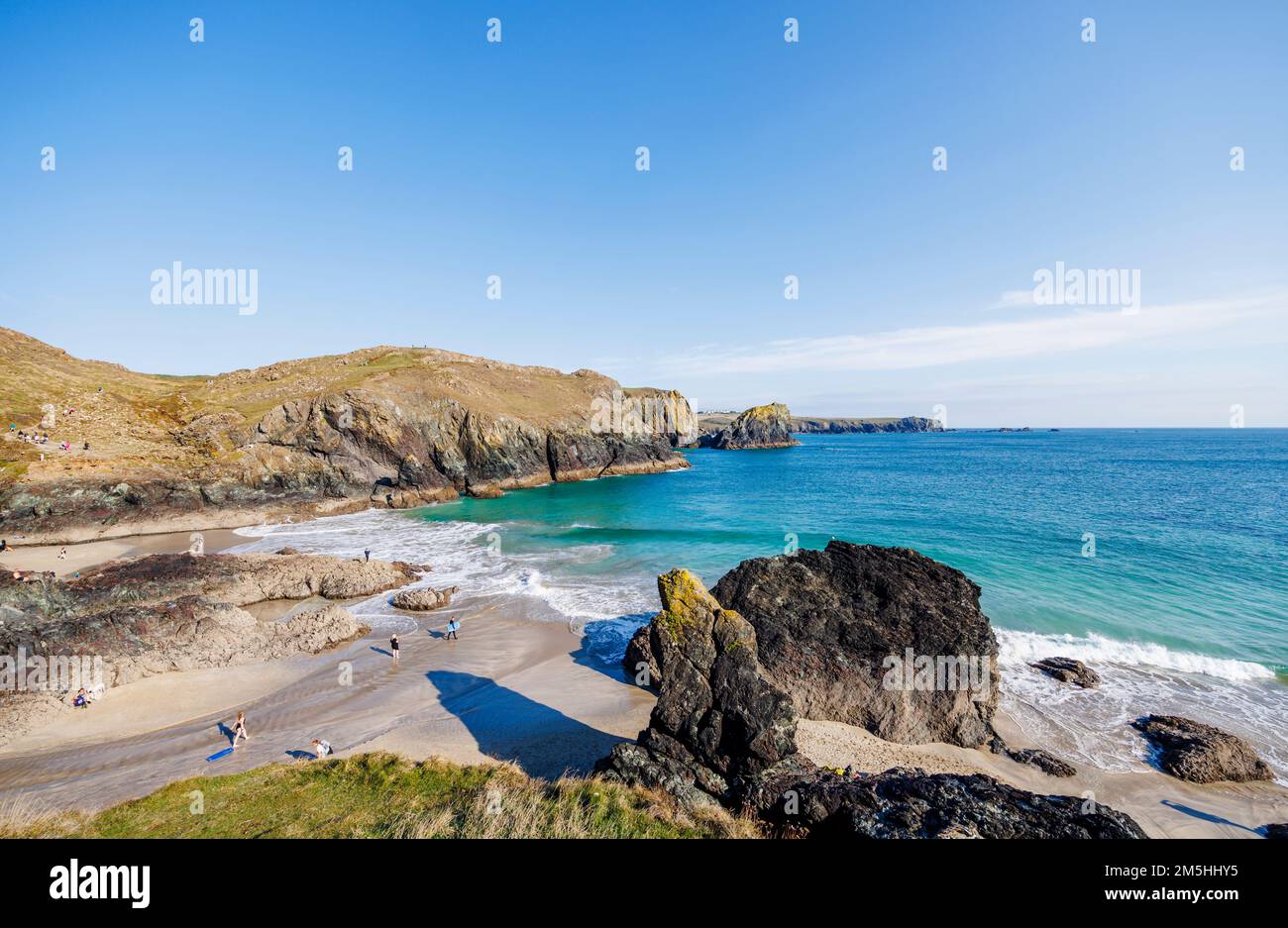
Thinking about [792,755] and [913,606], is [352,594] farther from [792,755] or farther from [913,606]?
[913,606]

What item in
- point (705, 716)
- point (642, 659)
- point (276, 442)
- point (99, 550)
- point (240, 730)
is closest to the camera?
point (705, 716)

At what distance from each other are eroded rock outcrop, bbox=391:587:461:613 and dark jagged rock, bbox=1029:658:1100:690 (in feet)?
92.2

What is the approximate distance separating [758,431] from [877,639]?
143517 mm

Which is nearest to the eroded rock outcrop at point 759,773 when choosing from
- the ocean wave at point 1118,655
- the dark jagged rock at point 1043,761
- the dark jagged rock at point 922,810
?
the dark jagged rock at point 922,810

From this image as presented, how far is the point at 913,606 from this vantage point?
1845 centimetres

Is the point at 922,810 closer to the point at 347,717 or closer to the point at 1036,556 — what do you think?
the point at 347,717

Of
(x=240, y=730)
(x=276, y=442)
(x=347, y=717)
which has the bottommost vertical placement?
(x=347, y=717)

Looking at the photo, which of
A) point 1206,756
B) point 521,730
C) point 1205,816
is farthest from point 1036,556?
point 521,730

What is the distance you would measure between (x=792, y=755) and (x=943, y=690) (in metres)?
7.60

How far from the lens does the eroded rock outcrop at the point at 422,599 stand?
27.3 metres

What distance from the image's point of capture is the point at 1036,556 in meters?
34.6
